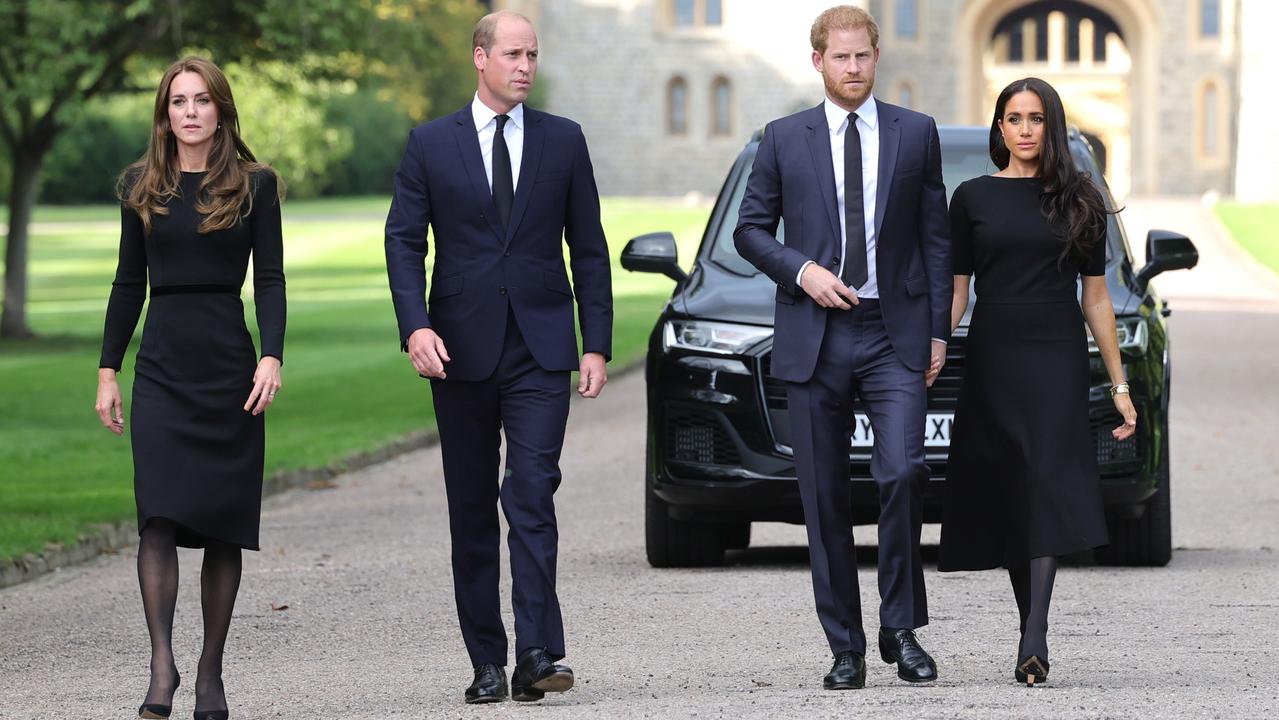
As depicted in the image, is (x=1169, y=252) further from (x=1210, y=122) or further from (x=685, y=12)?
(x=1210, y=122)

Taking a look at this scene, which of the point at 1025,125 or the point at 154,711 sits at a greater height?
the point at 1025,125

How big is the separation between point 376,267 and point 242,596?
39.6 metres

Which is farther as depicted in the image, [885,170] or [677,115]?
[677,115]

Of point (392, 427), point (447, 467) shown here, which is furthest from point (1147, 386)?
point (392, 427)

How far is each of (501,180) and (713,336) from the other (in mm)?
2762

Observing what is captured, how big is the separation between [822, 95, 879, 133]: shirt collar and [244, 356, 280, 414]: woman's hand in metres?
1.74

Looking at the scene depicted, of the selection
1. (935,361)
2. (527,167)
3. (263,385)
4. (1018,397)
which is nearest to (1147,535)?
(1018,397)

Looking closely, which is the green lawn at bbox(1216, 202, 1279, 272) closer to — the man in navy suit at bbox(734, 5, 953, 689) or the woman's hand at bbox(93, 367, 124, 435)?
the man in navy suit at bbox(734, 5, 953, 689)

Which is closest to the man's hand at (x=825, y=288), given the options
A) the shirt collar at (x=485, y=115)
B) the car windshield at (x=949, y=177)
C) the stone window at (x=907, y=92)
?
the shirt collar at (x=485, y=115)

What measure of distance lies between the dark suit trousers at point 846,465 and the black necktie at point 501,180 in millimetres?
975

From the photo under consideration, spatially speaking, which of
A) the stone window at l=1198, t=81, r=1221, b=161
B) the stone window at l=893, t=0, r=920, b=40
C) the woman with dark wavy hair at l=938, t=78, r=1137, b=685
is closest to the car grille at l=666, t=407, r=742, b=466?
the woman with dark wavy hair at l=938, t=78, r=1137, b=685

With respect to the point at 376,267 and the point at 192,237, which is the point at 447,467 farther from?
the point at 376,267

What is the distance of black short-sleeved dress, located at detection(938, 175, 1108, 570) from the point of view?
6543mm

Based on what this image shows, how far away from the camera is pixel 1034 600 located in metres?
6.35
